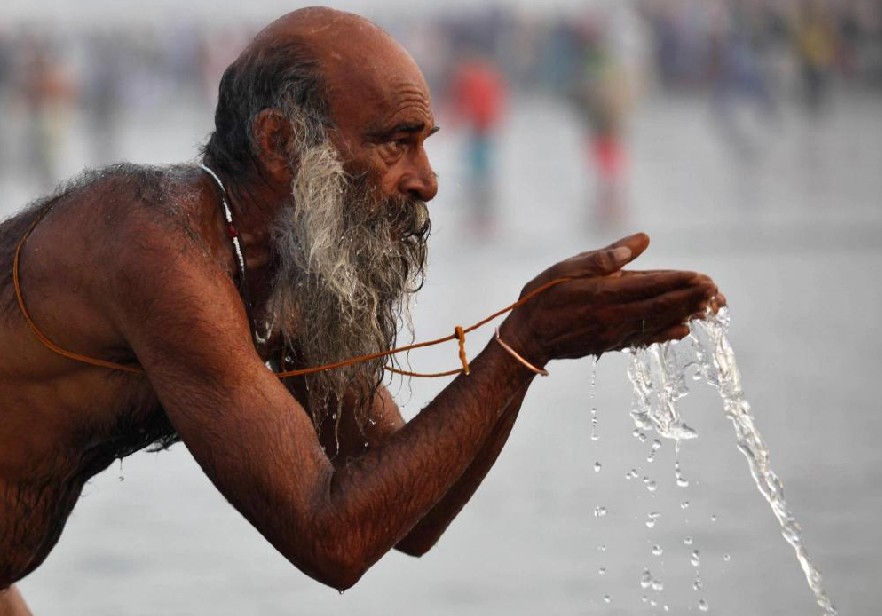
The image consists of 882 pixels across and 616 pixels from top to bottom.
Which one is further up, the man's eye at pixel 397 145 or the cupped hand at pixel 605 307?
the man's eye at pixel 397 145

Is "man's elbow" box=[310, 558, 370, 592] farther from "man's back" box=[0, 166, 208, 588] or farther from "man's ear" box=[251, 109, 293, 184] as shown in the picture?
"man's ear" box=[251, 109, 293, 184]

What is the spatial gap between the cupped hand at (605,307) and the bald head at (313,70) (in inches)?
17.6

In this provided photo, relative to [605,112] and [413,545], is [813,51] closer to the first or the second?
[605,112]

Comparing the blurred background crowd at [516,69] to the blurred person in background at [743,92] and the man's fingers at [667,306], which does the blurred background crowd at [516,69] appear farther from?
the man's fingers at [667,306]

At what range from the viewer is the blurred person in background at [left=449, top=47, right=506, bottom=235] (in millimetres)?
15812

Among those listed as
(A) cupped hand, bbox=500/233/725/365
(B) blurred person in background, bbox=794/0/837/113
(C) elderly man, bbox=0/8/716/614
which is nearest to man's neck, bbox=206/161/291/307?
(C) elderly man, bbox=0/8/716/614

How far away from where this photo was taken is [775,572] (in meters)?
5.11

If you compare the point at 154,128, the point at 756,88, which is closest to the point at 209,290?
the point at 756,88

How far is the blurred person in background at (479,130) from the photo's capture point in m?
15.8

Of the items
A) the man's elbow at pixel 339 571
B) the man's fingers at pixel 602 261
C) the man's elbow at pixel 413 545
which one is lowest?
the man's elbow at pixel 413 545

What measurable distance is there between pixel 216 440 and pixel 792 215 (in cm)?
1366

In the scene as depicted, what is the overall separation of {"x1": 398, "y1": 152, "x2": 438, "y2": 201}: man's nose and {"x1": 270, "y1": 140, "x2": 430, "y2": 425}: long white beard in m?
0.02

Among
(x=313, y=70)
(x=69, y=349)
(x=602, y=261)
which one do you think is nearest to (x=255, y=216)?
(x=313, y=70)

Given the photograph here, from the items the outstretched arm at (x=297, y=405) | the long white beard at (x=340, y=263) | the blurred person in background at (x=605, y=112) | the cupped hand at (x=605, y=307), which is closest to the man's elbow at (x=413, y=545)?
the long white beard at (x=340, y=263)
